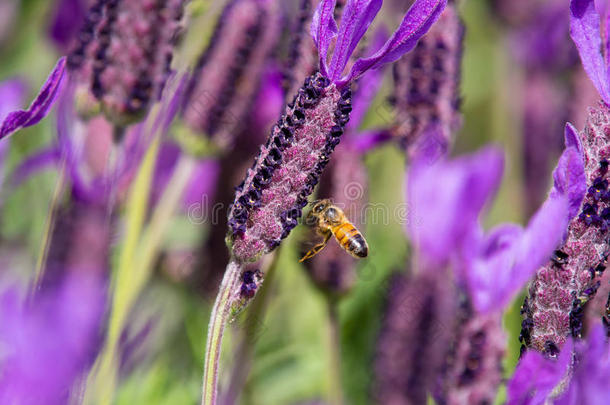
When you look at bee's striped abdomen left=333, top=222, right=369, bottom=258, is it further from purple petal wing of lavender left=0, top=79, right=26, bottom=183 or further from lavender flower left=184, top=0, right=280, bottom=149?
purple petal wing of lavender left=0, top=79, right=26, bottom=183

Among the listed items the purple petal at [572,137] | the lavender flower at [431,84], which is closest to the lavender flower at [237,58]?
the lavender flower at [431,84]

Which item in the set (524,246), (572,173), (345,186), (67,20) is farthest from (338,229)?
(67,20)

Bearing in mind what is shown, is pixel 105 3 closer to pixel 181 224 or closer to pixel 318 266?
pixel 318 266

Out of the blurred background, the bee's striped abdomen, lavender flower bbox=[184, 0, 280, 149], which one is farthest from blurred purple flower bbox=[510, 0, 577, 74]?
the bee's striped abdomen

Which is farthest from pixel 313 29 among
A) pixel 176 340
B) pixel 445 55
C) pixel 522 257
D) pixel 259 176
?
pixel 176 340

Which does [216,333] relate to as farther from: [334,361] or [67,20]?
[67,20]
